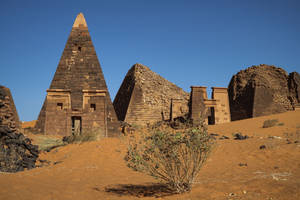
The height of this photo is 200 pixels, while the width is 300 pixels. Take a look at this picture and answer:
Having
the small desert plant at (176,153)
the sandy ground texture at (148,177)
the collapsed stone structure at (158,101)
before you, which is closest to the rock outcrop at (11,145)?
Answer: the sandy ground texture at (148,177)

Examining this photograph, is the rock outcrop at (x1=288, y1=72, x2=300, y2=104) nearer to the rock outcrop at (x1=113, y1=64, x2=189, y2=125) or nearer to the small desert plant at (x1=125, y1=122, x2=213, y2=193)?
the rock outcrop at (x1=113, y1=64, x2=189, y2=125)

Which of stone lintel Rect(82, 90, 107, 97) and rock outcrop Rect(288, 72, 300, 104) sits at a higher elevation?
rock outcrop Rect(288, 72, 300, 104)

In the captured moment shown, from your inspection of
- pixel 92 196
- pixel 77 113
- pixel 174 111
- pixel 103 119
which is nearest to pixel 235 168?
pixel 92 196

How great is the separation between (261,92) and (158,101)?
8324 millimetres

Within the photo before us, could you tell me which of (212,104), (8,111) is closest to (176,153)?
(8,111)

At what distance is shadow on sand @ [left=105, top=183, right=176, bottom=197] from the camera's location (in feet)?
16.1

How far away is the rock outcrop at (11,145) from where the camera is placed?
293 inches

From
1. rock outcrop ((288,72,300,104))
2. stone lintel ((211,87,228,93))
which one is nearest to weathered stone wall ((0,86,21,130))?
stone lintel ((211,87,228,93))

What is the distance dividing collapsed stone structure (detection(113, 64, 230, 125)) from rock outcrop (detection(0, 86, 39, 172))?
9976mm

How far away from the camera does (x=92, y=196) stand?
474 cm

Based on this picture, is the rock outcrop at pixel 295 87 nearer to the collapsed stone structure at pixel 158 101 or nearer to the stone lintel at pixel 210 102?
the collapsed stone structure at pixel 158 101

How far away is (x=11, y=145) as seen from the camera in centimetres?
852

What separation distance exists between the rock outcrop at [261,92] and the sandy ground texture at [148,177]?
1041 cm

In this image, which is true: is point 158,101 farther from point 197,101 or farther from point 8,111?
point 8,111
